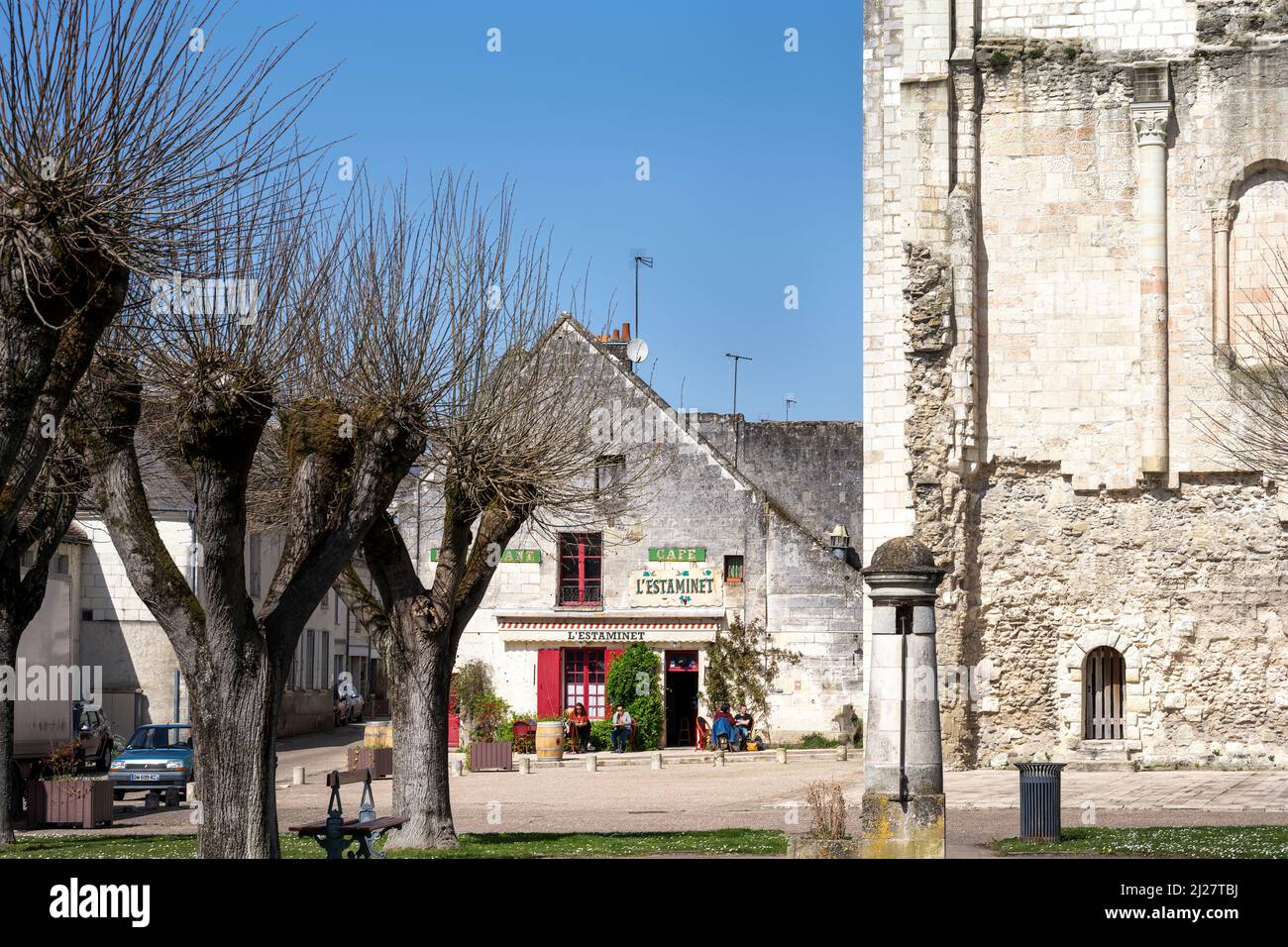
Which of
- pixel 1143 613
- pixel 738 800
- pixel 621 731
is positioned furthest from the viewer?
pixel 621 731

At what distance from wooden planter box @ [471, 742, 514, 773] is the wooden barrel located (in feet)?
3.82

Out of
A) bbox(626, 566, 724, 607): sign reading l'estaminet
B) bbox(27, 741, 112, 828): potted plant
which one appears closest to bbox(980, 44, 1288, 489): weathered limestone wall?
bbox(626, 566, 724, 607): sign reading l'estaminet

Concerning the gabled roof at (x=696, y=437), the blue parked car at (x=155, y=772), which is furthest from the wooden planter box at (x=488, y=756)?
the gabled roof at (x=696, y=437)

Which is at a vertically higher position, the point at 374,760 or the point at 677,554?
the point at 677,554

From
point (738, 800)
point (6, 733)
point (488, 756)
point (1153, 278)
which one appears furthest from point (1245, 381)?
point (6, 733)

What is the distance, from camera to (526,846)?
46.3 feet

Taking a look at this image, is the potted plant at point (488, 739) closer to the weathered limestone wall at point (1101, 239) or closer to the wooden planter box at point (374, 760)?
the wooden planter box at point (374, 760)

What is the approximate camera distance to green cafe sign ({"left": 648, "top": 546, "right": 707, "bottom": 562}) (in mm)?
32406

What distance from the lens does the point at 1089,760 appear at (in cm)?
2250

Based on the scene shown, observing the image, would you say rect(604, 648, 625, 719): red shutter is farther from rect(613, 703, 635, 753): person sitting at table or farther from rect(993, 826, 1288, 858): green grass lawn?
rect(993, 826, 1288, 858): green grass lawn

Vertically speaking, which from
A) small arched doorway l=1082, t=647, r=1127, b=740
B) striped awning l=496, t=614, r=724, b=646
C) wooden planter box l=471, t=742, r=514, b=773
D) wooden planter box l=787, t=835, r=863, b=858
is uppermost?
striped awning l=496, t=614, r=724, b=646

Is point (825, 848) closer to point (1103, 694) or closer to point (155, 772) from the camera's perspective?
point (1103, 694)

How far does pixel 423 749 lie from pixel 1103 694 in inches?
467

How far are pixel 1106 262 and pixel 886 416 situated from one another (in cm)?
371
